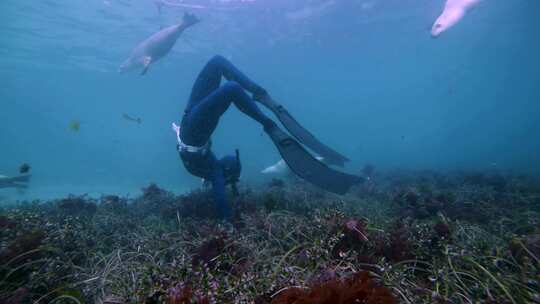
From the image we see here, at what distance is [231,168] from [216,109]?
63.8 inches

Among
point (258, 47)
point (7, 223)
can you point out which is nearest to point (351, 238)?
point (7, 223)

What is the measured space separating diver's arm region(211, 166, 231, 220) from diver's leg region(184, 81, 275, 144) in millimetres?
914

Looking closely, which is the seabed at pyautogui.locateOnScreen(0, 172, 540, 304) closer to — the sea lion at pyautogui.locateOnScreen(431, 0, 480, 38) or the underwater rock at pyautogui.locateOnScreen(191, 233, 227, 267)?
the underwater rock at pyautogui.locateOnScreen(191, 233, 227, 267)

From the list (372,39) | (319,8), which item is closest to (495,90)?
(372,39)

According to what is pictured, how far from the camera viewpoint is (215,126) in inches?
267

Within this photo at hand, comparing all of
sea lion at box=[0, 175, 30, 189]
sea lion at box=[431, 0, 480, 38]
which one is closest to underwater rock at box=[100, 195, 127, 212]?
sea lion at box=[0, 175, 30, 189]

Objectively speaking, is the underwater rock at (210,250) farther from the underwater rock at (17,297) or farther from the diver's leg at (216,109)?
the diver's leg at (216,109)

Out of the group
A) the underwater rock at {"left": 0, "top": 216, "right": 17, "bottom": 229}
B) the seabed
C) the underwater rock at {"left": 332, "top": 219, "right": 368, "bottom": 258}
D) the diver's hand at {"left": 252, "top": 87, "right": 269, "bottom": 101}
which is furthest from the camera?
the diver's hand at {"left": 252, "top": 87, "right": 269, "bottom": 101}

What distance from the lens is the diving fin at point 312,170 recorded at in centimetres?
578

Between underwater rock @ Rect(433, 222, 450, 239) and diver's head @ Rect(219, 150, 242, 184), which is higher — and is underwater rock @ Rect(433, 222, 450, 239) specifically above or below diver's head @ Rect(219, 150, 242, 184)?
above

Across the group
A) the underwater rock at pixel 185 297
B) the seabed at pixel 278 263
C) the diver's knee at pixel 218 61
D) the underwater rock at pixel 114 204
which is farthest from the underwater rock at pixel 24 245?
the diver's knee at pixel 218 61

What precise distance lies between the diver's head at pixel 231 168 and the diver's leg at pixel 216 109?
2.97 ft

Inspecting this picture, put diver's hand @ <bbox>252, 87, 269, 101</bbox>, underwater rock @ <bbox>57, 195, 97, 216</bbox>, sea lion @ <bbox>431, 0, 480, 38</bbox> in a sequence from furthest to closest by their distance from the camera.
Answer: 1. sea lion @ <bbox>431, 0, 480, 38</bbox>
2. underwater rock @ <bbox>57, 195, 97, 216</bbox>
3. diver's hand @ <bbox>252, 87, 269, 101</bbox>

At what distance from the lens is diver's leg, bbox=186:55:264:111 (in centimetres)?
717
